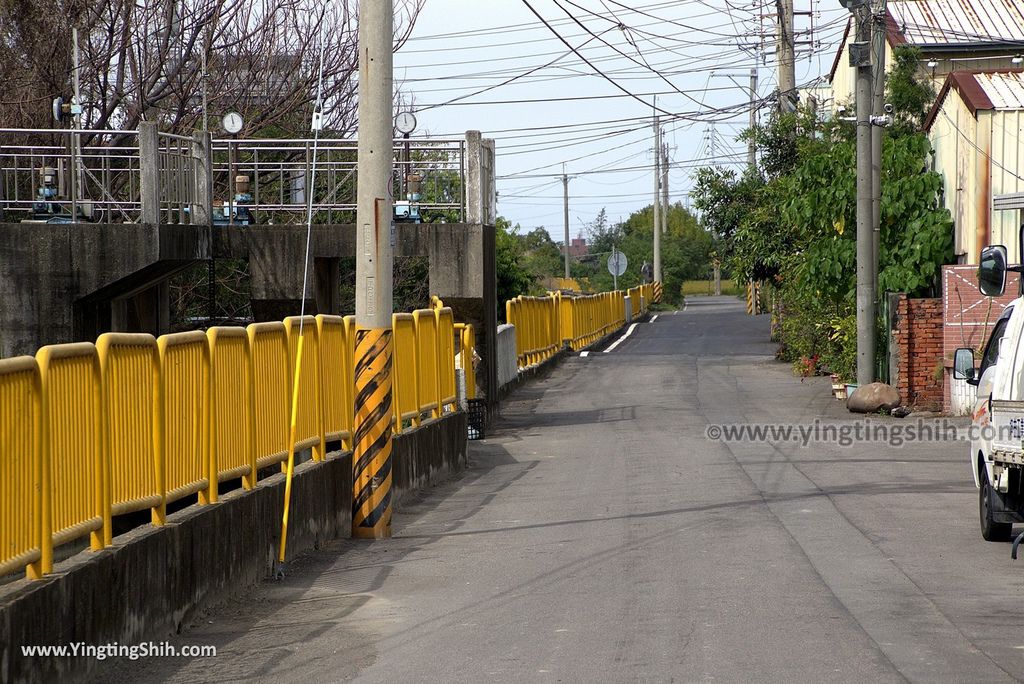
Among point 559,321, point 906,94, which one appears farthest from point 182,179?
point 559,321

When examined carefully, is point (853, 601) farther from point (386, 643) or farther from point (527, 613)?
point (386, 643)

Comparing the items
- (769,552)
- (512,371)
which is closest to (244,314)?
(512,371)

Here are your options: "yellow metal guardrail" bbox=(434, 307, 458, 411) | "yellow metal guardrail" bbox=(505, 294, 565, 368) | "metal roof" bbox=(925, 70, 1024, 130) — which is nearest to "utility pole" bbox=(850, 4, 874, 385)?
"metal roof" bbox=(925, 70, 1024, 130)

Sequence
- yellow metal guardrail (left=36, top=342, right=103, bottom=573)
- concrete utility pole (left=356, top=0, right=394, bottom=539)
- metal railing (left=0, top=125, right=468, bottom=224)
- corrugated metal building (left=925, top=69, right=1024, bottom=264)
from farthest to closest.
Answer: corrugated metal building (left=925, top=69, right=1024, bottom=264) → metal railing (left=0, top=125, right=468, bottom=224) → concrete utility pole (left=356, top=0, right=394, bottom=539) → yellow metal guardrail (left=36, top=342, right=103, bottom=573)

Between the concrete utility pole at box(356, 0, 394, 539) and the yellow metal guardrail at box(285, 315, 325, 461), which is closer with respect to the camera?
the yellow metal guardrail at box(285, 315, 325, 461)

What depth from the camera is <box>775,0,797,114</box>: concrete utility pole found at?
3819cm

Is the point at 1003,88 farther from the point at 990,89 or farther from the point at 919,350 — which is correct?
the point at 919,350

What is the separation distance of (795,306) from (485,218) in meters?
14.3

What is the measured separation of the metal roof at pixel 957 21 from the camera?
117ft

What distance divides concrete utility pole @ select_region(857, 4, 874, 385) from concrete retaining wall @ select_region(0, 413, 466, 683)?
48.0 feet

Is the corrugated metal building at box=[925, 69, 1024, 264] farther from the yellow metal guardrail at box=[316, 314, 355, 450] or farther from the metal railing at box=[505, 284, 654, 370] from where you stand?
the yellow metal guardrail at box=[316, 314, 355, 450]

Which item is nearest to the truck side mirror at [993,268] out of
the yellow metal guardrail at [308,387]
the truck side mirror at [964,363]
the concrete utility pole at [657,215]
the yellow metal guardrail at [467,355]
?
the truck side mirror at [964,363]

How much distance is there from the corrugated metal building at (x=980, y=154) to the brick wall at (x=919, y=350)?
4.41 feet

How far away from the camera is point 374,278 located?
11.9m
